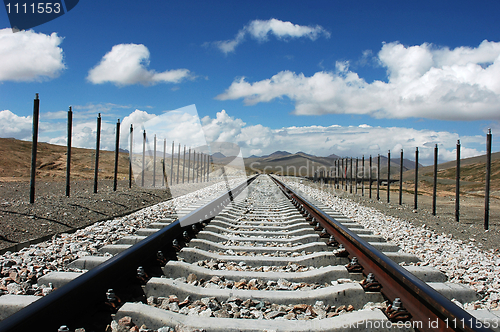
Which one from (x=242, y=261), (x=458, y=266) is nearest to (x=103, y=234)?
(x=242, y=261)

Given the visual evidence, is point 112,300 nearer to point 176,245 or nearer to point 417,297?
point 176,245

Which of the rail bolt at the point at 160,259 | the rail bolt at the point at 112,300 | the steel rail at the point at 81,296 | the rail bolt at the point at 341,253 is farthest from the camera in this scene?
the rail bolt at the point at 341,253

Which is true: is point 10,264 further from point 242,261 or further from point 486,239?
point 486,239

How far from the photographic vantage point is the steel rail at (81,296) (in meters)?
1.60

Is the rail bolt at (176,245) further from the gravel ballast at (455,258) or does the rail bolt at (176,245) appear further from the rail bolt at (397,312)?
the gravel ballast at (455,258)

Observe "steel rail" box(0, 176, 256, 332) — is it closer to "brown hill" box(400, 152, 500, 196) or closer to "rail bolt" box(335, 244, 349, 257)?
"rail bolt" box(335, 244, 349, 257)

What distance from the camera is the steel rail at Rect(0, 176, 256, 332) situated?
1.60m

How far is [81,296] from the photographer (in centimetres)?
196

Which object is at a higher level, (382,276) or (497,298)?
(382,276)

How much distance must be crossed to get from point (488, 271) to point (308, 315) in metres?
2.55

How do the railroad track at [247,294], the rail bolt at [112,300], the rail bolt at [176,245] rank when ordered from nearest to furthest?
the railroad track at [247,294], the rail bolt at [112,300], the rail bolt at [176,245]

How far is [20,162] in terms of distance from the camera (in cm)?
4484

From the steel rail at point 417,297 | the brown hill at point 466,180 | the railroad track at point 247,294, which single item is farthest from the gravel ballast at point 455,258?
the brown hill at point 466,180

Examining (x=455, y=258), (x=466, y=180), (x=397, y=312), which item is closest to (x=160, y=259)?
(x=397, y=312)
